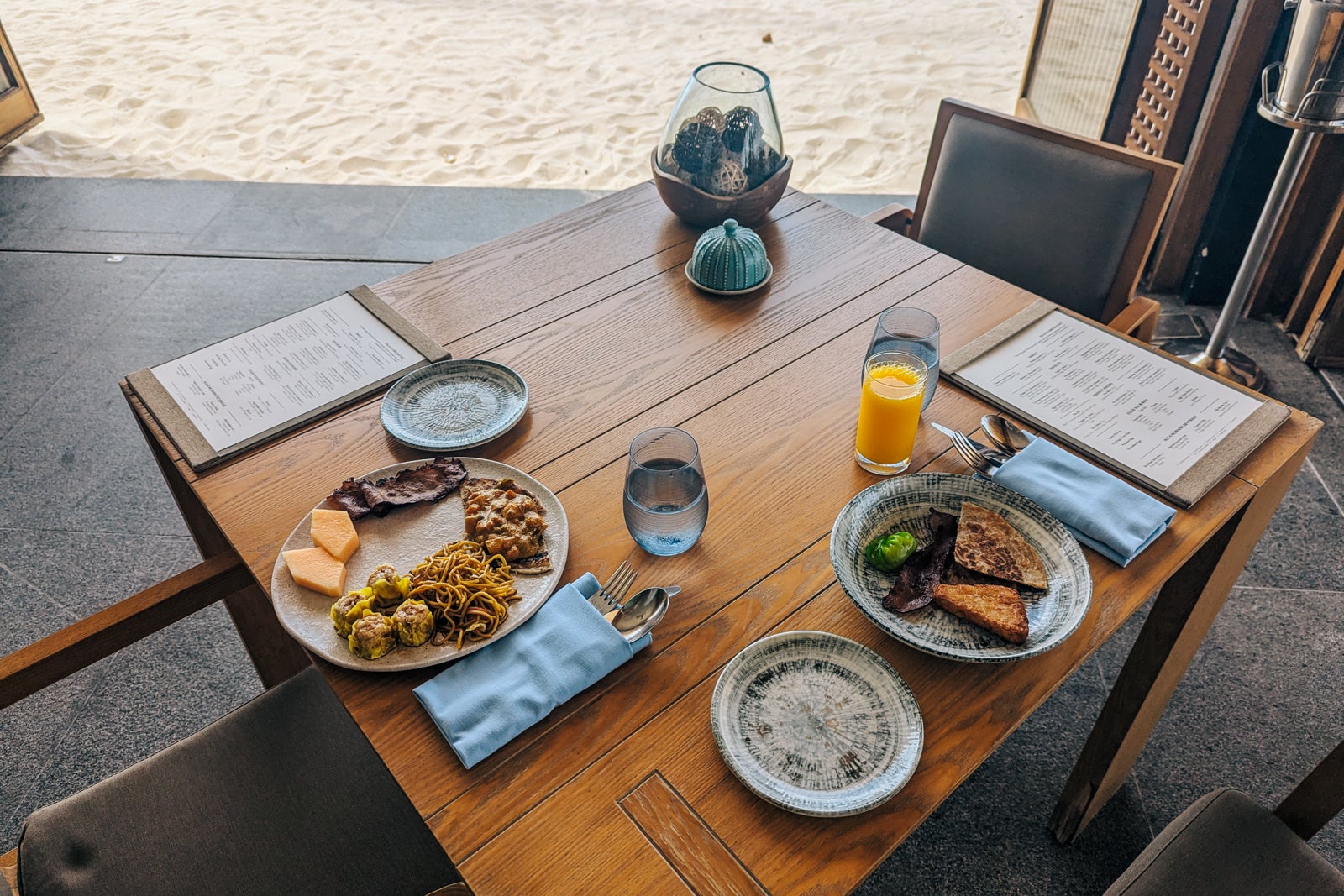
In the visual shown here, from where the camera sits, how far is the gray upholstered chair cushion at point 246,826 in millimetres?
1073

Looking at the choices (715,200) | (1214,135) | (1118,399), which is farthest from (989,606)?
(1214,135)

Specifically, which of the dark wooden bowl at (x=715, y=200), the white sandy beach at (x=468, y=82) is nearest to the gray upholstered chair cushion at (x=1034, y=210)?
the dark wooden bowl at (x=715, y=200)

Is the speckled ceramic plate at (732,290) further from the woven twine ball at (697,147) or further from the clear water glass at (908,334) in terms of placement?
the clear water glass at (908,334)

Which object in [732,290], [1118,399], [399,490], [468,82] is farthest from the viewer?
[468,82]

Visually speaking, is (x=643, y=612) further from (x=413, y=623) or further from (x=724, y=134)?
(x=724, y=134)

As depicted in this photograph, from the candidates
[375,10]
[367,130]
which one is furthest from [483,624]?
[375,10]

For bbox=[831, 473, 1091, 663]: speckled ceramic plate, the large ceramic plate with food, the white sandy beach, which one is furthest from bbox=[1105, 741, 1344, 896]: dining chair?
the white sandy beach

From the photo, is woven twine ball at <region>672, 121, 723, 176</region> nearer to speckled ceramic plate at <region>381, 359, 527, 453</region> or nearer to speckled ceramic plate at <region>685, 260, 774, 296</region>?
speckled ceramic plate at <region>685, 260, 774, 296</region>

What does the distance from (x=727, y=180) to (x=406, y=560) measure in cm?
87

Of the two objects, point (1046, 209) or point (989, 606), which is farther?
point (1046, 209)

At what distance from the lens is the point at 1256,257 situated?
7.61ft

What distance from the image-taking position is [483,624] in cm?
96

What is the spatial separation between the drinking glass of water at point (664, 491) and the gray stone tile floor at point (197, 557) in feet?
2.86

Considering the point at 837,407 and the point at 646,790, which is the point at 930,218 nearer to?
the point at 837,407
